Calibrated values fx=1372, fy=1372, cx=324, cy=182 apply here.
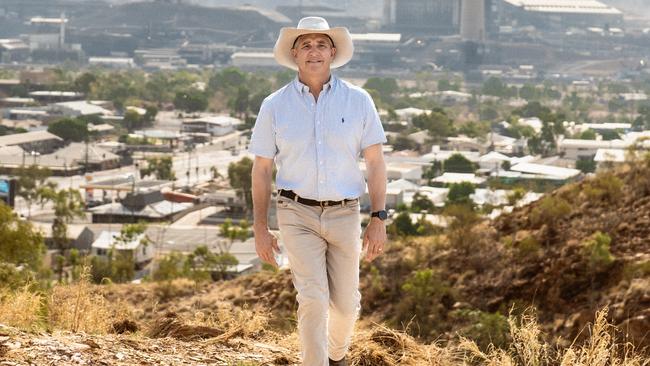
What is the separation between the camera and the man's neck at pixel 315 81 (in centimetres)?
404

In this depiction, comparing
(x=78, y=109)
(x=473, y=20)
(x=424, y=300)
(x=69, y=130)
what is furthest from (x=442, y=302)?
(x=473, y=20)

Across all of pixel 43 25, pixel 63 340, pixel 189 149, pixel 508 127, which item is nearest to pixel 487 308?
pixel 63 340

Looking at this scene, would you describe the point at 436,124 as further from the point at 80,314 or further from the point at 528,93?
the point at 80,314

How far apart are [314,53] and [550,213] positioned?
20.9ft

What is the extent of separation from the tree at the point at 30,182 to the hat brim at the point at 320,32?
82.6 ft

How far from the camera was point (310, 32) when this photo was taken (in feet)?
13.3

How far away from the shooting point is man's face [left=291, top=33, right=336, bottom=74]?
4021 mm

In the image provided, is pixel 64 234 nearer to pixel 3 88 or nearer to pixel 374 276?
pixel 374 276

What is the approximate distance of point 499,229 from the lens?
10.8 m

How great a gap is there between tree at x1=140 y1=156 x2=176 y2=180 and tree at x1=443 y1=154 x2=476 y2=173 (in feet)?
22.6

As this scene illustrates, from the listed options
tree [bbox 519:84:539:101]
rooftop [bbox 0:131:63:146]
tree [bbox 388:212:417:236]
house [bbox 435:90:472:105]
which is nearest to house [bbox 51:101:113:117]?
rooftop [bbox 0:131:63:146]

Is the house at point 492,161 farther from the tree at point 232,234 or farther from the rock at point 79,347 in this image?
the rock at point 79,347

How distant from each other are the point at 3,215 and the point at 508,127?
1359 inches

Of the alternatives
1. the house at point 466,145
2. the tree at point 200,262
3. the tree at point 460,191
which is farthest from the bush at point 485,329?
the house at point 466,145
